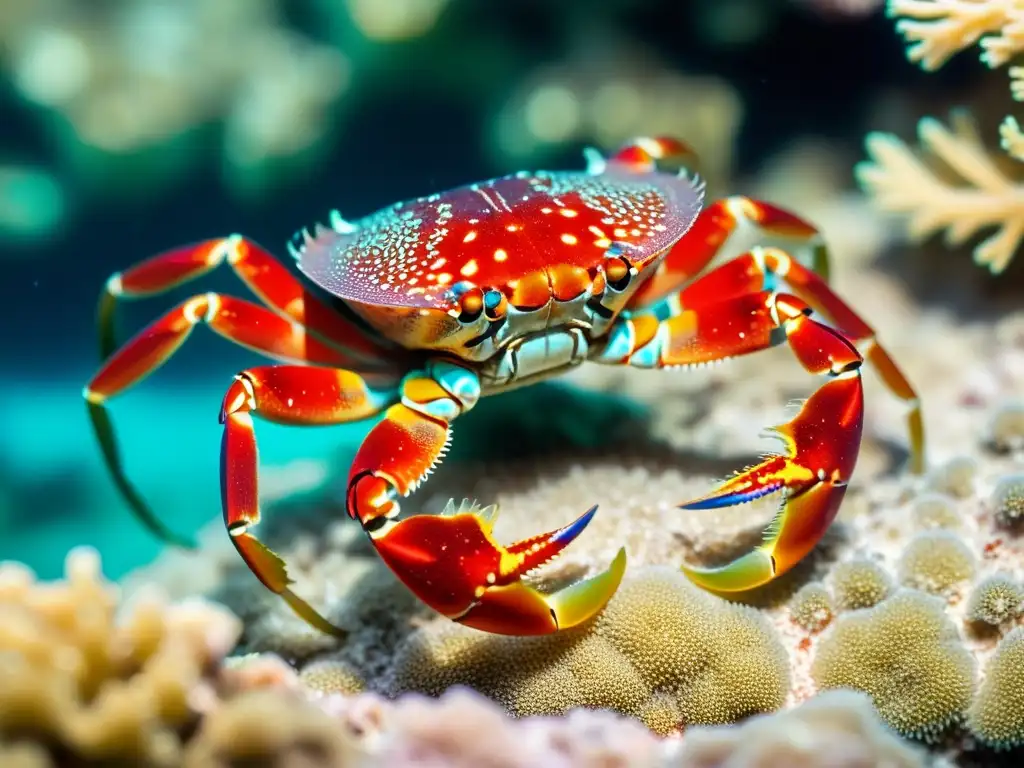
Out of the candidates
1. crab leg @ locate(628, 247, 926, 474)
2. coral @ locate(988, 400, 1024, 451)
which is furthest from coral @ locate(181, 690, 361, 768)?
coral @ locate(988, 400, 1024, 451)

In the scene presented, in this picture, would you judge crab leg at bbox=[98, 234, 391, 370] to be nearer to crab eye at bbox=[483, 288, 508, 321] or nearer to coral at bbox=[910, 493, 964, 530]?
crab eye at bbox=[483, 288, 508, 321]

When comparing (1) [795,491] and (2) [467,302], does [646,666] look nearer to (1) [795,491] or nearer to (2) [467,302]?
(1) [795,491]

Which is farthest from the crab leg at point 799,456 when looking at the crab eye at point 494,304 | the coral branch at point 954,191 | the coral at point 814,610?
the coral branch at point 954,191

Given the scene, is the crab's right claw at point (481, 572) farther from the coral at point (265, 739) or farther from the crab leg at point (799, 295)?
the crab leg at point (799, 295)

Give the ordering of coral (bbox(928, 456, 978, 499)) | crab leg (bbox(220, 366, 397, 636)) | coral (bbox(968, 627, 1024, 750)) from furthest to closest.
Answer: coral (bbox(928, 456, 978, 499)), crab leg (bbox(220, 366, 397, 636)), coral (bbox(968, 627, 1024, 750))

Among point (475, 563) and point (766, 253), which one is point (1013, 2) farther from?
point (475, 563)
